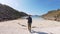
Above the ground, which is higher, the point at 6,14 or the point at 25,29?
the point at 6,14

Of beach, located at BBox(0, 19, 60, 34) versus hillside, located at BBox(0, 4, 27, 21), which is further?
hillside, located at BBox(0, 4, 27, 21)

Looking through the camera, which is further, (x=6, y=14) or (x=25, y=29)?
(x=6, y=14)

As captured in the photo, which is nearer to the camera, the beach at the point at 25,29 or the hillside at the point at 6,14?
the beach at the point at 25,29
